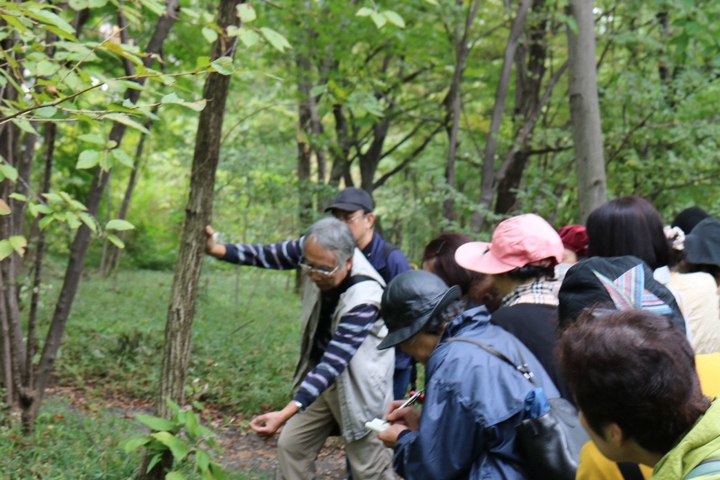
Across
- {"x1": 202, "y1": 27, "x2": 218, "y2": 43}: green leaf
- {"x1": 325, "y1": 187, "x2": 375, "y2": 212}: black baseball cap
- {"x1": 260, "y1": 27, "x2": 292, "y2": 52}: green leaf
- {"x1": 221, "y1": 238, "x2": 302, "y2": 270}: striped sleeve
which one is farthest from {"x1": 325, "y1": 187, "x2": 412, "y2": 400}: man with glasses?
{"x1": 202, "y1": 27, "x2": 218, "y2": 43}: green leaf

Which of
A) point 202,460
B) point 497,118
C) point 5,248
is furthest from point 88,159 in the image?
point 497,118

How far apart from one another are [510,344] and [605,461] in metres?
0.66

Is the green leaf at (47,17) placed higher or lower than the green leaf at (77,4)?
lower

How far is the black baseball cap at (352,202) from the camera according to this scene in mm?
4566

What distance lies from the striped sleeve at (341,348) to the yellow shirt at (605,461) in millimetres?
1870

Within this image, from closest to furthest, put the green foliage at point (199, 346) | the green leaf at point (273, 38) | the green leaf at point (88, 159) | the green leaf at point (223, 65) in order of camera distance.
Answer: the green leaf at point (223, 65) < the green leaf at point (88, 159) < the green leaf at point (273, 38) < the green foliage at point (199, 346)

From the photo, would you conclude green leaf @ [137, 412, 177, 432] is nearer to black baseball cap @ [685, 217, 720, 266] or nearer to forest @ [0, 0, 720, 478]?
forest @ [0, 0, 720, 478]

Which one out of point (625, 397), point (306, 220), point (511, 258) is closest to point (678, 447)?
point (625, 397)

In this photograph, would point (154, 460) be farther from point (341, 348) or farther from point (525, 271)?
point (525, 271)

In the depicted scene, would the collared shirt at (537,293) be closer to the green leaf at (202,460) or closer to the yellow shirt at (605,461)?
the yellow shirt at (605,461)

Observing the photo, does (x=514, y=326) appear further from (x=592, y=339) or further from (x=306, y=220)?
(x=306, y=220)

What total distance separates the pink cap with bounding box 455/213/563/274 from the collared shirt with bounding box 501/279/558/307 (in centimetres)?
10

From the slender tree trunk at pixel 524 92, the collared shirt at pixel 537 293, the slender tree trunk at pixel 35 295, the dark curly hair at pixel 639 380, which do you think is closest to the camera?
the dark curly hair at pixel 639 380

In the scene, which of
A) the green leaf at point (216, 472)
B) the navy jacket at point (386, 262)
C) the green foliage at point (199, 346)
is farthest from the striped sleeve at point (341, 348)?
the green foliage at point (199, 346)
